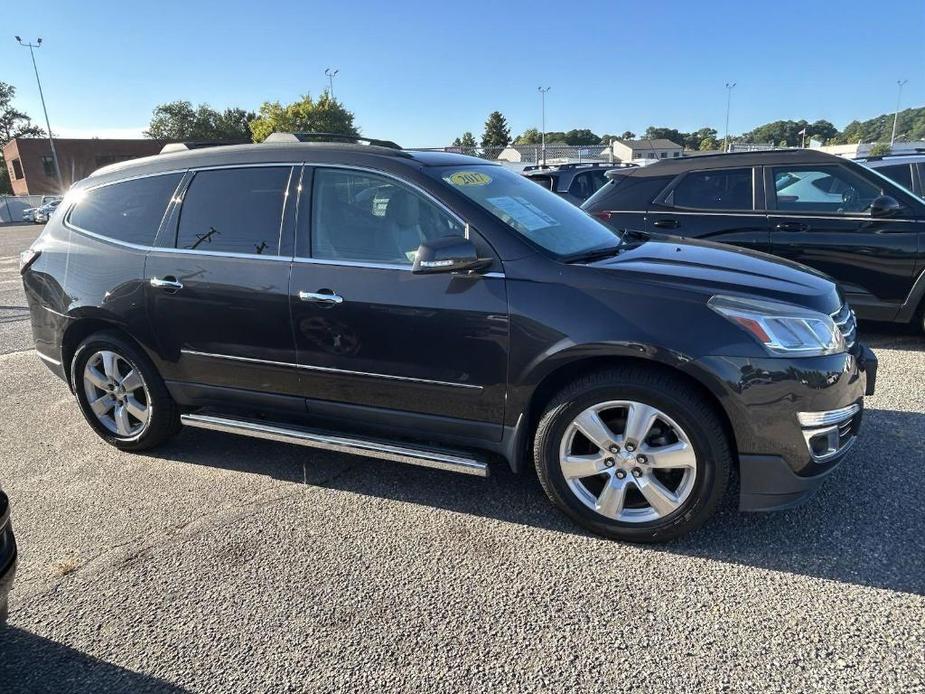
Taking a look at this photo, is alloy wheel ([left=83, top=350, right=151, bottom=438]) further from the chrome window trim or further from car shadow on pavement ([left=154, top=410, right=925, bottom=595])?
the chrome window trim

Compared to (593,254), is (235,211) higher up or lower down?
higher up

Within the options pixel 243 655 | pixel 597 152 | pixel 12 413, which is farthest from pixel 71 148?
pixel 243 655

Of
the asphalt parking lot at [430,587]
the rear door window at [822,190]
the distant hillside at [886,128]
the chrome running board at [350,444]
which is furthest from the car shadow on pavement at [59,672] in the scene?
the distant hillside at [886,128]

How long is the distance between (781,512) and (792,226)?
380 cm

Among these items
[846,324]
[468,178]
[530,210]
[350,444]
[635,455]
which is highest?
[468,178]

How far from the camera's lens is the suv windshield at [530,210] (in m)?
3.24

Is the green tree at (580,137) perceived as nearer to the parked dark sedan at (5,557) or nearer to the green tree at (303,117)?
the green tree at (303,117)

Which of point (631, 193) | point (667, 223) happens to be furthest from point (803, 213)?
point (631, 193)

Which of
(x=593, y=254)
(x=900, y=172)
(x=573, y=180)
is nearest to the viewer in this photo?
(x=593, y=254)

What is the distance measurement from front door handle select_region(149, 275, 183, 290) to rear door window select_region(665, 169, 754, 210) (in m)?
4.79

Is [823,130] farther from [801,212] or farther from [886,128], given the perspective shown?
[801,212]

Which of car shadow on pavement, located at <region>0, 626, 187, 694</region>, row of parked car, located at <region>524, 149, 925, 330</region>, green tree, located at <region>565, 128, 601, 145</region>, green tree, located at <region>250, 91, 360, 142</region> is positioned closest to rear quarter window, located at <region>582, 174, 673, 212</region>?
row of parked car, located at <region>524, 149, 925, 330</region>

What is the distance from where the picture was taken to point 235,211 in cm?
364

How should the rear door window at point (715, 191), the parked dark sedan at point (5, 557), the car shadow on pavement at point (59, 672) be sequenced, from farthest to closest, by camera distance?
1. the rear door window at point (715, 191)
2. the car shadow on pavement at point (59, 672)
3. the parked dark sedan at point (5, 557)
